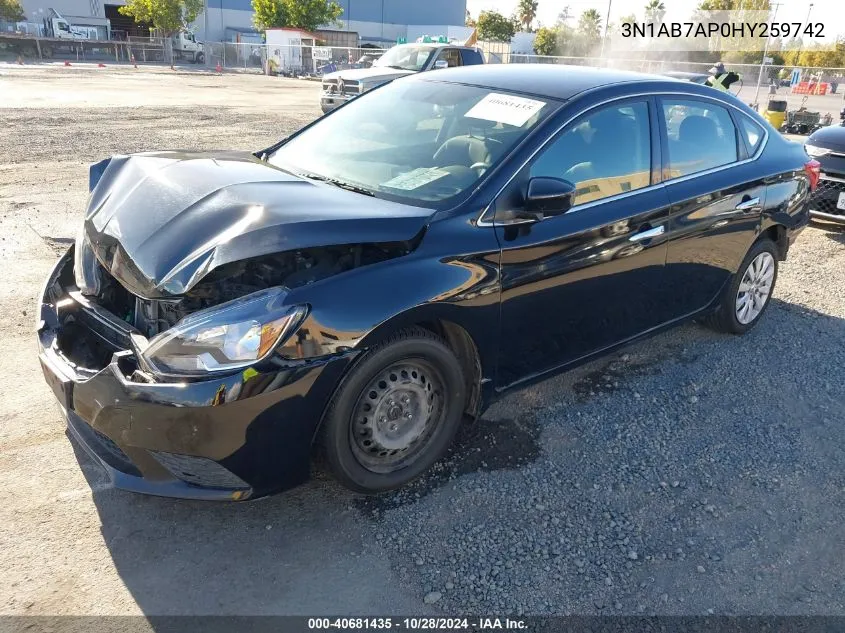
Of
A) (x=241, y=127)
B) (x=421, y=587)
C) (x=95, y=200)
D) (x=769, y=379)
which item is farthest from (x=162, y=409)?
(x=241, y=127)

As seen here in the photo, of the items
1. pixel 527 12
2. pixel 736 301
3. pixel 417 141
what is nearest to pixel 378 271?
pixel 417 141

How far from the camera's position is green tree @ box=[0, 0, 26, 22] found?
2220 inches

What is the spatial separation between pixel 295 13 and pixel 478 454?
54.0m

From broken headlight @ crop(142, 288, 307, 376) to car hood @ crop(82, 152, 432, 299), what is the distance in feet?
0.60

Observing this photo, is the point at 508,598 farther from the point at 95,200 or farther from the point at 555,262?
the point at 95,200

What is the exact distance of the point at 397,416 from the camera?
9.71 feet

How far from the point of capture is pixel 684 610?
8.33 ft

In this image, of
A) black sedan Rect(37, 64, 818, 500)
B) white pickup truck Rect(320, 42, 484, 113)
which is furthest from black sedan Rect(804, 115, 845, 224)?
white pickup truck Rect(320, 42, 484, 113)

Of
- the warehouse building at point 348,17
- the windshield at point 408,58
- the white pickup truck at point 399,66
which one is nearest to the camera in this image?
the white pickup truck at point 399,66

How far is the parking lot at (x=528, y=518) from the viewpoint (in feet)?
8.36

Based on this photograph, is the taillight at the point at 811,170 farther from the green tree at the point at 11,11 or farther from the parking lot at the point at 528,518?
the green tree at the point at 11,11

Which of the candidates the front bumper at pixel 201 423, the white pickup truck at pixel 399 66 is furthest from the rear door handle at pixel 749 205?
the white pickup truck at pixel 399 66

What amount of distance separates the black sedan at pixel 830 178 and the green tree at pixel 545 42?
59.5 meters

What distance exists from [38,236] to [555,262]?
5.20 metres
